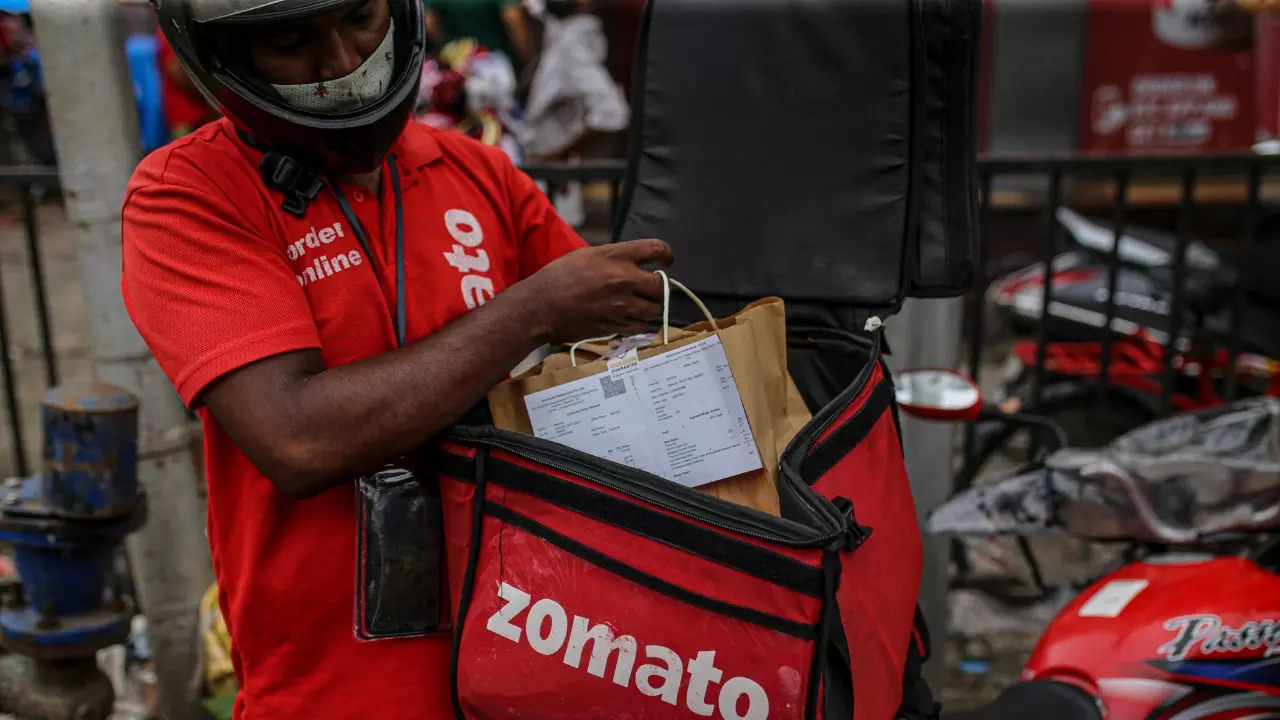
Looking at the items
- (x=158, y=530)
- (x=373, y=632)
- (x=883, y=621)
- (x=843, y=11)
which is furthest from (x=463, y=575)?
(x=158, y=530)

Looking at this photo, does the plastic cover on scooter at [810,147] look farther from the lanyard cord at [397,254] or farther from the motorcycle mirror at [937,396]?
the lanyard cord at [397,254]

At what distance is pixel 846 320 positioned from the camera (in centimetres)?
177

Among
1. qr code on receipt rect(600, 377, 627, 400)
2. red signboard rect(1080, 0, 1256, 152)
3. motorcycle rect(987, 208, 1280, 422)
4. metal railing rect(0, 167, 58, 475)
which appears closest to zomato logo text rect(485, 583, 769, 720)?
qr code on receipt rect(600, 377, 627, 400)

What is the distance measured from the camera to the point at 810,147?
6.00ft

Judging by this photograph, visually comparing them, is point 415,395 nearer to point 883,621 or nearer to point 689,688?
point 689,688

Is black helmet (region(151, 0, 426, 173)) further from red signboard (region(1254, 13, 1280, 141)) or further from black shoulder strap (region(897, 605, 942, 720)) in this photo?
red signboard (region(1254, 13, 1280, 141))

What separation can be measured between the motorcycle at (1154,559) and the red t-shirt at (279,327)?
39.1 inches

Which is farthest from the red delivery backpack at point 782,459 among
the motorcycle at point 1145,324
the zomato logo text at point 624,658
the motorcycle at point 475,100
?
the motorcycle at point 475,100

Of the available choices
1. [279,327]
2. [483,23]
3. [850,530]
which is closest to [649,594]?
[850,530]

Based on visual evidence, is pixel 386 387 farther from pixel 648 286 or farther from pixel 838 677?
pixel 838 677

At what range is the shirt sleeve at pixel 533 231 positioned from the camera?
5.86 feet

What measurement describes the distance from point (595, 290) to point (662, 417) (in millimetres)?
198

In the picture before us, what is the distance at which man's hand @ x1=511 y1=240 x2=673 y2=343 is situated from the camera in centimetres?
142

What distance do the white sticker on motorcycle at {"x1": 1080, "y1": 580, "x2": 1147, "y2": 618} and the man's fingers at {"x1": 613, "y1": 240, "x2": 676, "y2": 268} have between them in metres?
1.14
